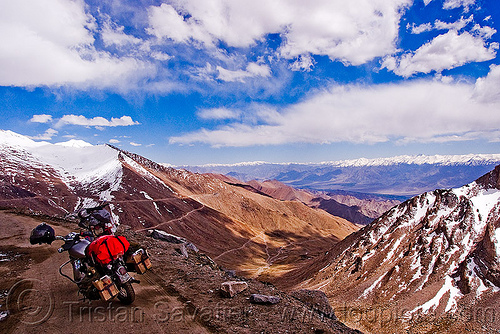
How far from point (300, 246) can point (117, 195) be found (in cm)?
10882

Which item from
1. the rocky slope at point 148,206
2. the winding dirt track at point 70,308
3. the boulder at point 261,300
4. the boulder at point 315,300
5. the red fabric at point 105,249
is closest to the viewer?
the winding dirt track at point 70,308

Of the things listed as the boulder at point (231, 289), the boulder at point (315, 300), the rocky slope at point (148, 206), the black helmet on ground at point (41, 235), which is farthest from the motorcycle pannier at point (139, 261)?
the rocky slope at point (148, 206)

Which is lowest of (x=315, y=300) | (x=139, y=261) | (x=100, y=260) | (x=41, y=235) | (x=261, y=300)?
(x=315, y=300)

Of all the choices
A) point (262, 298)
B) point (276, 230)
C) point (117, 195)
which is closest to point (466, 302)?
point (262, 298)

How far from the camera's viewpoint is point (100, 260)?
8719 millimetres

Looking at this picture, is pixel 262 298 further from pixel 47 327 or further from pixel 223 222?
pixel 223 222

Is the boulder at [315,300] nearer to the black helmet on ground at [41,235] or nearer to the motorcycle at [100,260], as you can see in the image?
the motorcycle at [100,260]

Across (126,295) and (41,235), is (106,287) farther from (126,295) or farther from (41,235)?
(41,235)

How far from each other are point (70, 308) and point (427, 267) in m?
59.6

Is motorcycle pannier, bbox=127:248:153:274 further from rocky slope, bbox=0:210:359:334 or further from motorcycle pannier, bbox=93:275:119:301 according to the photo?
rocky slope, bbox=0:210:359:334

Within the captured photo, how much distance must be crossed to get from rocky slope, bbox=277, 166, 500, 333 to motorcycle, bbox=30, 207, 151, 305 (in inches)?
1547

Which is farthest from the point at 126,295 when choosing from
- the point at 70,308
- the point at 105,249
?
the point at 70,308

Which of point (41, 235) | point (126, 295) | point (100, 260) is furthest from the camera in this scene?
point (126, 295)

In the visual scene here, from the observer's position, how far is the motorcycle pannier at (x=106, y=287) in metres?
8.01
